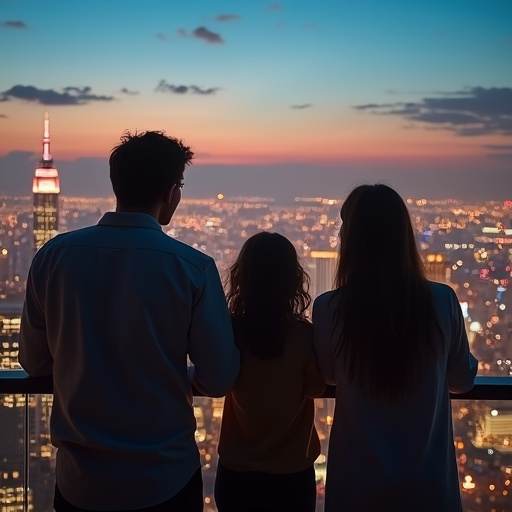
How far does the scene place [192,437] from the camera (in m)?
1.74

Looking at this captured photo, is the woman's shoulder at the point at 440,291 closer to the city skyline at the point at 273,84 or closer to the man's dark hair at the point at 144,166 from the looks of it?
the man's dark hair at the point at 144,166

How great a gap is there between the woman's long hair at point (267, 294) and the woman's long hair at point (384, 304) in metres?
0.15

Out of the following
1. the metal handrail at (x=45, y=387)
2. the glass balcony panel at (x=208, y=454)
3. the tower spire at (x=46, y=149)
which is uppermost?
the tower spire at (x=46, y=149)

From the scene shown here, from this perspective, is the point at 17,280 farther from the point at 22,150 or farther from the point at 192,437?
the point at 22,150

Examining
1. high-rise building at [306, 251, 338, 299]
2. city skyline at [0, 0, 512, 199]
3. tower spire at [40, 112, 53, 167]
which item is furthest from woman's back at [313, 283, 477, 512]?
tower spire at [40, 112, 53, 167]

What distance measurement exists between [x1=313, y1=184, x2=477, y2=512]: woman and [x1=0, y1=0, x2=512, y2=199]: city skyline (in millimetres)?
3384

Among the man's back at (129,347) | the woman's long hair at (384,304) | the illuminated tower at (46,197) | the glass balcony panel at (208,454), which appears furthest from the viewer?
the illuminated tower at (46,197)

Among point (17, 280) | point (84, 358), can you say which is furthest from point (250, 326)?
point (17, 280)

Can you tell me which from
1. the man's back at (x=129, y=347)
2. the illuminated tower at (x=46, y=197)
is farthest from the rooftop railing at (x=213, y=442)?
the illuminated tower at (x=46, y=197)

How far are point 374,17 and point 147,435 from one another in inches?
213

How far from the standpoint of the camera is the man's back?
5.32 ft

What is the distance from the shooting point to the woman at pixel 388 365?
180cm

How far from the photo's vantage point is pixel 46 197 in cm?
535

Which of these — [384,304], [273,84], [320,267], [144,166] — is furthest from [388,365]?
[273,84]
